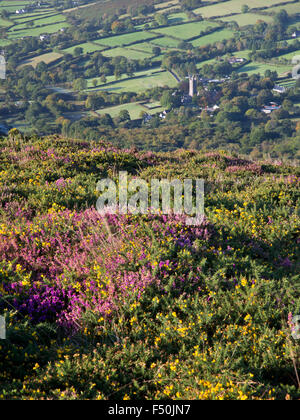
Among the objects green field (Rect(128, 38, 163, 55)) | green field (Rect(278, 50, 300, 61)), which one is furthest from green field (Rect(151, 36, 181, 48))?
green field (Rect(278, 50, 300, 61))

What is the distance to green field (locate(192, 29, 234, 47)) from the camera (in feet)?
622

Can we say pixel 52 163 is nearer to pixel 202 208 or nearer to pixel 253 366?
pixel 202 208

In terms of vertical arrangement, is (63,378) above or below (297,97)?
below

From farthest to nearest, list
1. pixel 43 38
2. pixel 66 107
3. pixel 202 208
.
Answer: pixel 43 38
pixel 66 107
pixel 202 208

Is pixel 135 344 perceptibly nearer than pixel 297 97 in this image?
Yes

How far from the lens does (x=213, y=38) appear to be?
19338cm

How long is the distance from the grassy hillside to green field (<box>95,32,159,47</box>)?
193 m

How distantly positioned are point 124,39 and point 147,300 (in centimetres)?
20524

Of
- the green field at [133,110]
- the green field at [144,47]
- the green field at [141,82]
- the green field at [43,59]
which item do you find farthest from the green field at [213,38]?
the green field at [133,110]

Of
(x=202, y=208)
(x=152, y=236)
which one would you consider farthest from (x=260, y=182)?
(x=152, y=236)

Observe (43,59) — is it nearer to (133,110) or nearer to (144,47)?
(144,47)

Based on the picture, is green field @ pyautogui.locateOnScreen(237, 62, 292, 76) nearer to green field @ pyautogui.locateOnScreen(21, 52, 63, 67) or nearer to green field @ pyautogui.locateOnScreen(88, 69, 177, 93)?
green field @ pyautogui.locateOnScreen(88, 69, 177, 93)

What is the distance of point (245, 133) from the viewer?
109 meters

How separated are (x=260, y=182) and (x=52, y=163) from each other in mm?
6351
